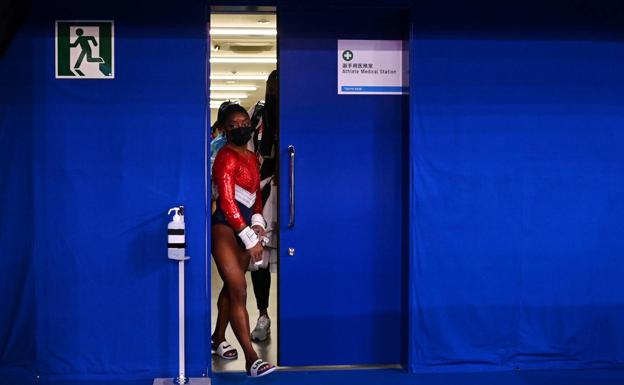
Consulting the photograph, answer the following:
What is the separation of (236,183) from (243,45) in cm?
455

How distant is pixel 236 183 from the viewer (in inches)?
186

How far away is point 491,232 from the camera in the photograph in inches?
182

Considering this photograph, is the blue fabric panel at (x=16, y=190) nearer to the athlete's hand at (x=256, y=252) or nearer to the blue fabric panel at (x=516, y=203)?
the athlete's hand at (x=256, y=252)

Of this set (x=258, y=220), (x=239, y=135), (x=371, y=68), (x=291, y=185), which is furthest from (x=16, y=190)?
(x=371, y=68)

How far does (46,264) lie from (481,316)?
267 cm

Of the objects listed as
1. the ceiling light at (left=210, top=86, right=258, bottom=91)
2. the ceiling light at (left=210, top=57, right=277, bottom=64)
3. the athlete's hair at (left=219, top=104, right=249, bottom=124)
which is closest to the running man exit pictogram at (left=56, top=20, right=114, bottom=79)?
the athlete's hair at (left=219, top=104, right=249, bottom=124)

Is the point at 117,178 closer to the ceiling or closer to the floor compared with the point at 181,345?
closer to the ceiling

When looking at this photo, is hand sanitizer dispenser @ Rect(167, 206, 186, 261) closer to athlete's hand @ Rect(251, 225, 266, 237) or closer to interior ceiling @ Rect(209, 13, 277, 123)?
athlete's hand @ Rect(251, 225, 266, 237)

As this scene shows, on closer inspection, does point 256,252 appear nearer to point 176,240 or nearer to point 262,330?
point 176,240

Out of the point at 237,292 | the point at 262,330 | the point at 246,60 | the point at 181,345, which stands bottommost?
the point at 262,330

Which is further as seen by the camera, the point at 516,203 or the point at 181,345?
the point at 516,203

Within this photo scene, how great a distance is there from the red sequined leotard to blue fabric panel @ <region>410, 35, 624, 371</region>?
104 cm

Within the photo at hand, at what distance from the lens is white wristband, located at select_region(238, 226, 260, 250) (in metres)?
4.48

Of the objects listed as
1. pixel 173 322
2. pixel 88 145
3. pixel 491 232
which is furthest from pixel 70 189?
pixel 491 232
